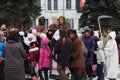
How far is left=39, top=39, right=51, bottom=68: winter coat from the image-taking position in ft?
47.8

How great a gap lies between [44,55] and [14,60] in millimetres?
3140

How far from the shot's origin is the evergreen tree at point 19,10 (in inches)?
1551

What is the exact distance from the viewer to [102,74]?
15.4 m

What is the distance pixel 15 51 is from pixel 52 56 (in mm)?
3123

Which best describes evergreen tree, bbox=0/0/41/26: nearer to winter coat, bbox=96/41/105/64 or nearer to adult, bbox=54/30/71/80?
winter coat, bbox=96/41/105/64

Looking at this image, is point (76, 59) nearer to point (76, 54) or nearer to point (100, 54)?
point (76, 54)

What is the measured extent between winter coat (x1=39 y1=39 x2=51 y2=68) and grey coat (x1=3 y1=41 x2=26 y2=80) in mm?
3008

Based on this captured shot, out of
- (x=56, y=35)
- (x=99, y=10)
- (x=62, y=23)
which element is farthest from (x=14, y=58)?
(x=99, y=10)

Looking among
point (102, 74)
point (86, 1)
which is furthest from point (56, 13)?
point (102, 74)

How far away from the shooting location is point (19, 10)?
40.2m

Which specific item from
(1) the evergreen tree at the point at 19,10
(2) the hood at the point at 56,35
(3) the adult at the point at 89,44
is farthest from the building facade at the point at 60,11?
(2) the hood at the point at 56,35

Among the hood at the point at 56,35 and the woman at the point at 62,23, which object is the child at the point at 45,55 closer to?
the hood at the point at 56,35

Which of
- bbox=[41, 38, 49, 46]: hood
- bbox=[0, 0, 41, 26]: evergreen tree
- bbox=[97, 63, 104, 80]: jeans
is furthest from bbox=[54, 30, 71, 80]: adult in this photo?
bbox=[0, 0, 41, 26]: evergreen tree

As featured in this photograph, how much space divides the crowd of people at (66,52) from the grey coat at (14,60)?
2.49 ft
